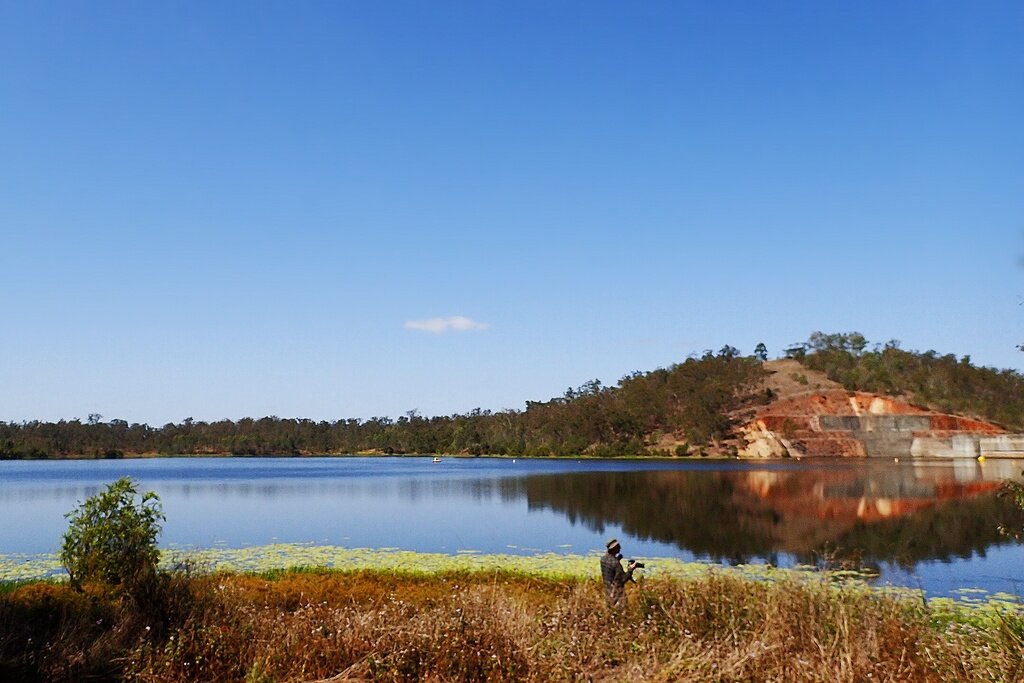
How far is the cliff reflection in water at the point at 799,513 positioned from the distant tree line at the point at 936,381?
81.4 m

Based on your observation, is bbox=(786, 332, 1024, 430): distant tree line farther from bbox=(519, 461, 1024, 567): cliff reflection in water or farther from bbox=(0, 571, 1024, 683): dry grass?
bbox=(0, 571, 1024, 683): dry grass

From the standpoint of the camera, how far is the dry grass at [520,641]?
11.1 m

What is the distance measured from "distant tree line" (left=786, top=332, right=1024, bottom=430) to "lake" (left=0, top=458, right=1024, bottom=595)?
285 ft

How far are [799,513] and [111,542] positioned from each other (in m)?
40.6

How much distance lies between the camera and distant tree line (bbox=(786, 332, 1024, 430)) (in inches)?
5910

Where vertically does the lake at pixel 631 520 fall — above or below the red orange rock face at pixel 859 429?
below

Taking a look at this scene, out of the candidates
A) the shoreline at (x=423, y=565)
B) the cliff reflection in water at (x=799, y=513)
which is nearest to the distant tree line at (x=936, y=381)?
the cliff reflection in water at (x=799, y=513)

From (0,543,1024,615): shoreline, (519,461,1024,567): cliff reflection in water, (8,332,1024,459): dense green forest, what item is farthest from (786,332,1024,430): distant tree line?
(0,543,1024,615): shoreline

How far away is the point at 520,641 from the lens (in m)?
11.9

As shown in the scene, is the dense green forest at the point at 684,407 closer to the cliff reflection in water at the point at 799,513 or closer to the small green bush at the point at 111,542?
the cliff reflection in water at the point at 799,513

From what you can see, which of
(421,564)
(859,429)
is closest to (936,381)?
(859,429)

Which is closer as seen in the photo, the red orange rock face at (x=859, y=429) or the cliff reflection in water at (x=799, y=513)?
the cliff reflection in water at (x=799, y=513)

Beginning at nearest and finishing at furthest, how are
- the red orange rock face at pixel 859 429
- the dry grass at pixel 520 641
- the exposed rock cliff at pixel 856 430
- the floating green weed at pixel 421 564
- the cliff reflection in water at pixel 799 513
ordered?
the dry grass at pixel 520 641 → the floating green weed at pixel 421 564 → the cliff reflection in water at pixel 799 513 → the exposed rock cliff at pixel 856 430 → the red orange rock face at pixel 859 429

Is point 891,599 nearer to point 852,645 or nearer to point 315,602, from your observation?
point 852,645
